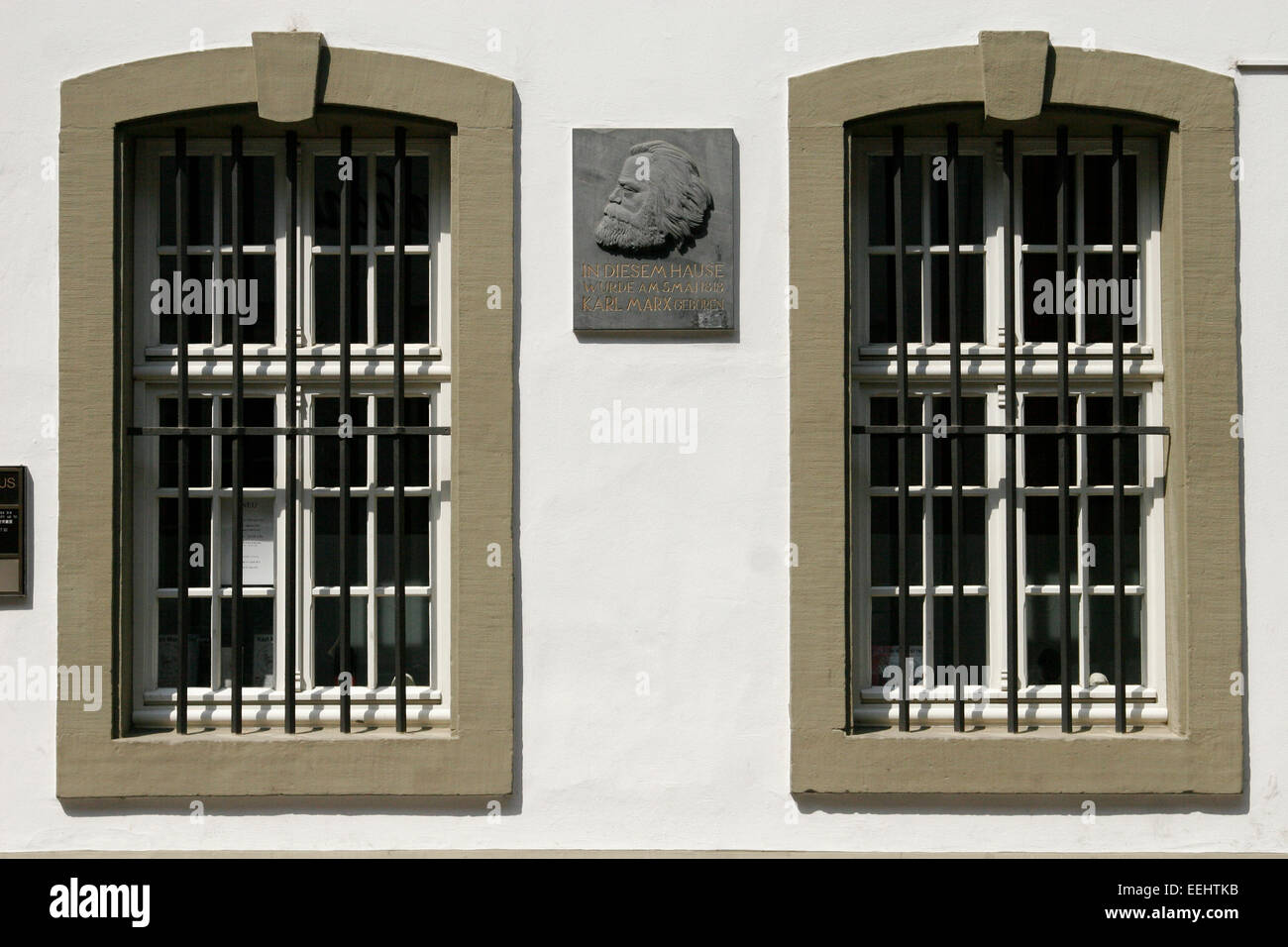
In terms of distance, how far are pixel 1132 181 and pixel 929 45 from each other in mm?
1123

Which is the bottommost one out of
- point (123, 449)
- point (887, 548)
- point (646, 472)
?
point (887, 548)

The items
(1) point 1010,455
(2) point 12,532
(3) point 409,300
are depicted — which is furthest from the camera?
(3) point 409,300

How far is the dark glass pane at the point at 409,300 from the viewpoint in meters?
5.48

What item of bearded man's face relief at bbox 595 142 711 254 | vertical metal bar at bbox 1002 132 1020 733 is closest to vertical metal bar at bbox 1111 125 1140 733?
vertical metal bar at bbox 1002 132 1020 733

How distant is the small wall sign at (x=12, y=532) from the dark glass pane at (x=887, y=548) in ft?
12.0

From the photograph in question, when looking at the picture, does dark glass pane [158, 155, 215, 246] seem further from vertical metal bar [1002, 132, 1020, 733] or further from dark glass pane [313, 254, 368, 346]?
vertical metal bar [1002, 132, 1020, 733]

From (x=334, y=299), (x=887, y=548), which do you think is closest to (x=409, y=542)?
(x=334, y=299)

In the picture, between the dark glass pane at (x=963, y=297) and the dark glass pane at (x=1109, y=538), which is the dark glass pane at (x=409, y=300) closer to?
the dark glass pane at (x=963, y=297)

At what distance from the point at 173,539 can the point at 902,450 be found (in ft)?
10.6

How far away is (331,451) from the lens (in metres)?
5.45

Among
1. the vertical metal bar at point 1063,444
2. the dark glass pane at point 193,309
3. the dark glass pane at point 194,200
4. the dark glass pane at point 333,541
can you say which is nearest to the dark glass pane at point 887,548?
the vertical metal bar at point 1063,444

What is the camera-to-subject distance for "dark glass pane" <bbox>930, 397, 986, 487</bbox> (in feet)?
17.9

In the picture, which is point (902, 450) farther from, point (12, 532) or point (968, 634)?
point (12, 532)
